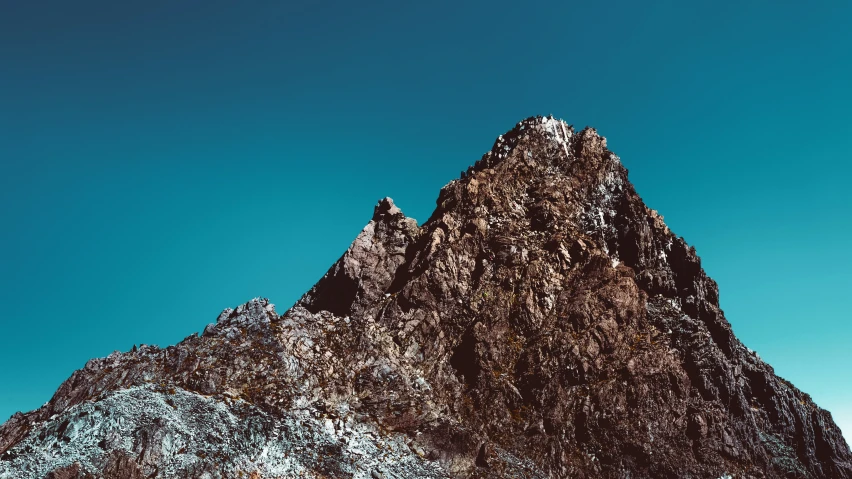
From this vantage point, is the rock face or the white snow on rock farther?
the rock face

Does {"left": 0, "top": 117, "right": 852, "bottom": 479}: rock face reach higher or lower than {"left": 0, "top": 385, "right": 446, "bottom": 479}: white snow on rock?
higher

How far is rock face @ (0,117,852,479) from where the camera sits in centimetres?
3972

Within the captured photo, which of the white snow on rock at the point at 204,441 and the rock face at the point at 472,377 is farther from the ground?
the rock face at the point at 472,377

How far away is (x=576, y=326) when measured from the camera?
53656 millimetres

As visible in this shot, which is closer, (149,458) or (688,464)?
(149,458)

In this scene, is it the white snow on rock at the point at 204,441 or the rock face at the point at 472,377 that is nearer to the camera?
the white snow on rock at the point at 204,441

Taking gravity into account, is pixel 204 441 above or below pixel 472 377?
below

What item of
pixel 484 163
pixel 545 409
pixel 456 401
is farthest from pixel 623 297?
pixel 484 163

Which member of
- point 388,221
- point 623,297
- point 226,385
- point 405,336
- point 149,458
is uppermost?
point 388,221

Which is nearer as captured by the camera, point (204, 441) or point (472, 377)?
point (204, 441)

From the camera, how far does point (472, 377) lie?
5156cm

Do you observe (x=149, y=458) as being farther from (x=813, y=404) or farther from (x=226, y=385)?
(x=813, y=404)

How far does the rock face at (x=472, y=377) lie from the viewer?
3972 cm

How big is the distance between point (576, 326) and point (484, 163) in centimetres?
2799
